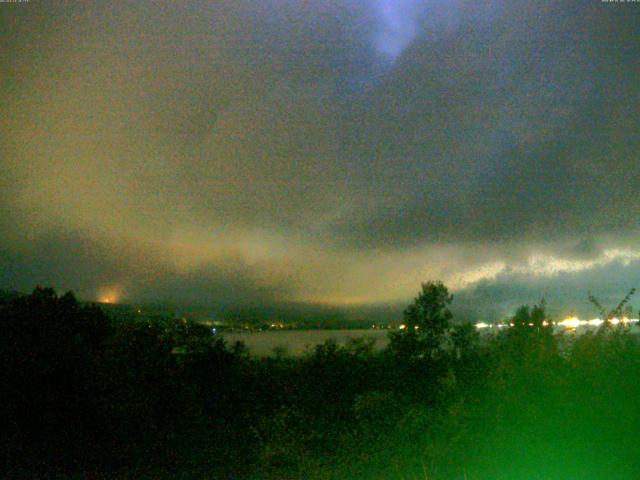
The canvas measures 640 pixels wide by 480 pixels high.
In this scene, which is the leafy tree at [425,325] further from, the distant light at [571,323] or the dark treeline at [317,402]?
the distant light at [571,323]

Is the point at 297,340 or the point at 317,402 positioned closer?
the point at 317,402

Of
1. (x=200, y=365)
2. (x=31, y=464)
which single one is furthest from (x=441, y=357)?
(x=31, y=464)

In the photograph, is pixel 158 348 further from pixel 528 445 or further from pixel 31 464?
pixel 528 445

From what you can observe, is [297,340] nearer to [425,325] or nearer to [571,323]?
[425,325]

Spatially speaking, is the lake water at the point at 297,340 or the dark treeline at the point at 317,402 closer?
the dark treeline at the point at 317,402

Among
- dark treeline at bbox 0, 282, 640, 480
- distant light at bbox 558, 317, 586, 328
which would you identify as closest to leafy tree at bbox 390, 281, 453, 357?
dark treeline at bbox 0, 282, 640, 480

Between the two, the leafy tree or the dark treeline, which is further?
the leafy tree

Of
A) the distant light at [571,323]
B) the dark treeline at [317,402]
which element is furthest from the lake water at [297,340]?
the distant light at [571,323]

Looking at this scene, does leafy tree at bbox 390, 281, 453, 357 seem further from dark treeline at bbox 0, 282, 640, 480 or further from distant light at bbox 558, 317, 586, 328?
distant light at bbox 558, 317, 586, 328

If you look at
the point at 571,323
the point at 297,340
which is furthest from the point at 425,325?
the point at 571,323
